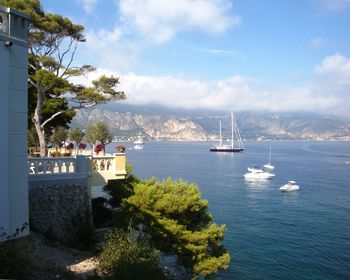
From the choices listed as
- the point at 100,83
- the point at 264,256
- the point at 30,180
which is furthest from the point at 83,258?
the point at 264,256

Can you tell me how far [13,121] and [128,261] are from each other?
4654 millimetres

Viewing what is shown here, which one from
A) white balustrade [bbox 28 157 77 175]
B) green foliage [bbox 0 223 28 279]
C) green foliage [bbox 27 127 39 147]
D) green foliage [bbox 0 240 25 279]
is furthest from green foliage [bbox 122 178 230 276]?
green foliage [bbox 27 127 39 147]

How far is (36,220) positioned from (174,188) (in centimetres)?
688

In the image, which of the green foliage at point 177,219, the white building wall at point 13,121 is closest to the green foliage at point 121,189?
the green foliage at point 177,219

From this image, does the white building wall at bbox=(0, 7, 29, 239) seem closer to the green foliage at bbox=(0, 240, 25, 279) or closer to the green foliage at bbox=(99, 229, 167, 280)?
the green foliage at bbox=(0, 240, 25, 279)

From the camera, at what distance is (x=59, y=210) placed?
42.9 ft

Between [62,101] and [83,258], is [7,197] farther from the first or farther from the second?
[62,101]

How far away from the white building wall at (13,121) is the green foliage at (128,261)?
260 centimetres

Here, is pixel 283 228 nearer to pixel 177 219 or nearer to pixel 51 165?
pixel 177 219

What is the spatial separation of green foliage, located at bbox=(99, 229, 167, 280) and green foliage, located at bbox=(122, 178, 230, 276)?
315 cm

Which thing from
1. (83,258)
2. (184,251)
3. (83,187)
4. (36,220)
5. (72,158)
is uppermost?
(72,158)

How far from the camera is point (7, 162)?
959 centimetres

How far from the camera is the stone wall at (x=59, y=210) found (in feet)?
41.2

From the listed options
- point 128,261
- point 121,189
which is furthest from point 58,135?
point 128,261
